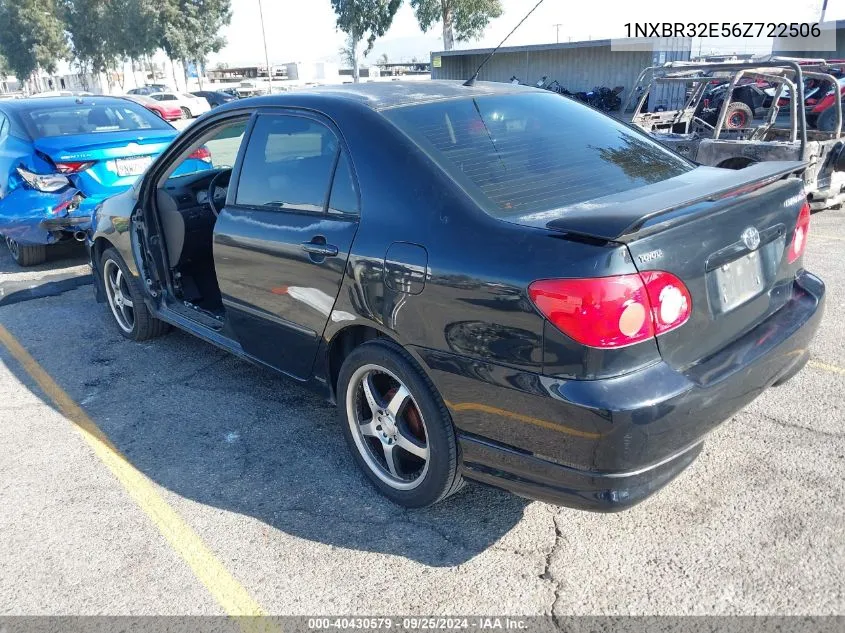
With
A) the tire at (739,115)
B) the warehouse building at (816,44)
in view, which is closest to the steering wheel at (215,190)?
the tire at (739,115)

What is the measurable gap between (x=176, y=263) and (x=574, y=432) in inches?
127

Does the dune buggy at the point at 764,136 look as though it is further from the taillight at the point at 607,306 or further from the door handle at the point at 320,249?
the taillight at the point at 607,306

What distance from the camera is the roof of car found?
120 inches

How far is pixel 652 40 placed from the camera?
2362cm

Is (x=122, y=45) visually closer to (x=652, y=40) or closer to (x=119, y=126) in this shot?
(x=652, y=40)

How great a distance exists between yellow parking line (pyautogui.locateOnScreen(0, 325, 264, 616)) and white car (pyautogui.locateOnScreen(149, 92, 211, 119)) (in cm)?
3102

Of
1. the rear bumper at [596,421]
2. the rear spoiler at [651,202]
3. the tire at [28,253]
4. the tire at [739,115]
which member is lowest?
the tire at [28,253]

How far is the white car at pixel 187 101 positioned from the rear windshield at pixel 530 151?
105 ft

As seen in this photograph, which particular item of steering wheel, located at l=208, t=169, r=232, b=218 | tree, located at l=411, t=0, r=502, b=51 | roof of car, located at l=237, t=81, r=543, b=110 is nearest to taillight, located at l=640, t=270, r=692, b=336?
roof of car, located at l=237, t=81, r=543, b=110

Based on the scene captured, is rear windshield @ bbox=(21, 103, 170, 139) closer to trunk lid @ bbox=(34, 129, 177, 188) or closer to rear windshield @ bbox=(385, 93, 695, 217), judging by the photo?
trunk lid @ bbox=(34, 129, 177, 188)

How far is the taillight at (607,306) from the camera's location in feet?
6.88

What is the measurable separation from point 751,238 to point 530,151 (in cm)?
97

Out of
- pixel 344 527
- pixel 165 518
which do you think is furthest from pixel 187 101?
pixel 344 527

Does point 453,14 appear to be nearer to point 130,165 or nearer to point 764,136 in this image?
point 764,136
